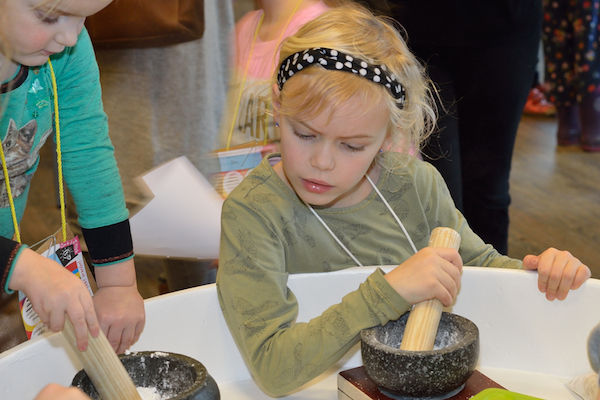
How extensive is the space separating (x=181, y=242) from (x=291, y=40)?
18.6 inches

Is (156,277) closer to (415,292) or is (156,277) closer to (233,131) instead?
(233,131)

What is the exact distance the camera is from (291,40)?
1129mm

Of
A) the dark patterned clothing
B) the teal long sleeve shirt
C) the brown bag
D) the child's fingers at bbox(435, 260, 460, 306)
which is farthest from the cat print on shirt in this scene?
the dark patterned clothing

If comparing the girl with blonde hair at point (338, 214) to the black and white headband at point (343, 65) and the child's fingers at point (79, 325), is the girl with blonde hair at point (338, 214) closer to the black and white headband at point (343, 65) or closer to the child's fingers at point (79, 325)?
the black and white headband at point (343, 65)

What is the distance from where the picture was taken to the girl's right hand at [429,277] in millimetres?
958

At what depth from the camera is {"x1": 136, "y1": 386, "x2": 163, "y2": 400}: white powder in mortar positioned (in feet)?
2.83

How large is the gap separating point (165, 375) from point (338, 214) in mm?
393

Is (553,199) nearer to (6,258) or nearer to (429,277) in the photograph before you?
(429,277)

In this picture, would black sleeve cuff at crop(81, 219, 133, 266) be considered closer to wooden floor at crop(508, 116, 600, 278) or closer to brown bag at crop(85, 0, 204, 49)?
brown bag at crop(85, 0, 204, 49)

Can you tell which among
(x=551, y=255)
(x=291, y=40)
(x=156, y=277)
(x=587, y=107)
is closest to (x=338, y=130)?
(x=291, y=40)

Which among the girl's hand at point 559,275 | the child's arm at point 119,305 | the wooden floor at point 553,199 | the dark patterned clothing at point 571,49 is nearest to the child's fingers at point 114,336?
the child's arm at point 119,305

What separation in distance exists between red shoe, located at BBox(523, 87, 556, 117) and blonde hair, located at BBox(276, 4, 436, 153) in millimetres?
3328

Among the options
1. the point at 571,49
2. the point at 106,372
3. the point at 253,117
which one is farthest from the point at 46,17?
the point at 571,49

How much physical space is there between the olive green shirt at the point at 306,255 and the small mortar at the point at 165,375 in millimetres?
136
